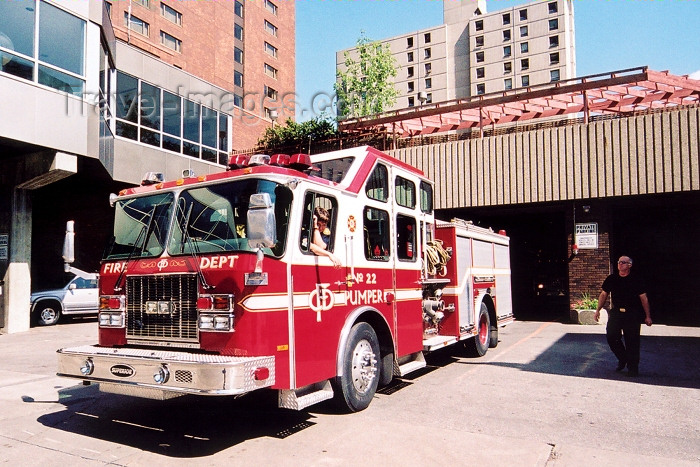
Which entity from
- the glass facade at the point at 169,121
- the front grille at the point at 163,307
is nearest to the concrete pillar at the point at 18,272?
the glass facade at the point at 169,121

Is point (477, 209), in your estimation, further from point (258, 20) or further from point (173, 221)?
point (258, 20)

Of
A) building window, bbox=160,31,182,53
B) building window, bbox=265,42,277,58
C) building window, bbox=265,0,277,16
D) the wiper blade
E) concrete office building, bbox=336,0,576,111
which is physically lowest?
the wiper blade

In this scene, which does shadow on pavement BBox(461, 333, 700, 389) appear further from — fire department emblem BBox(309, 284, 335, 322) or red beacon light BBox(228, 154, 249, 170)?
red beacon light BBox(228, 154, 249, 170)

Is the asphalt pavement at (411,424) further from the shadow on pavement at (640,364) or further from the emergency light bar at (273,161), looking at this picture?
the emergency light bar at (273,161)

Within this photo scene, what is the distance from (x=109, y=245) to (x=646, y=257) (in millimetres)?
17658

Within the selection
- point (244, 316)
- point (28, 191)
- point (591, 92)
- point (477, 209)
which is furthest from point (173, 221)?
point (591, 92)

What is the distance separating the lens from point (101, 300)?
→ 5.70 metres

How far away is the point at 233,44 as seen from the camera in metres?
43.9

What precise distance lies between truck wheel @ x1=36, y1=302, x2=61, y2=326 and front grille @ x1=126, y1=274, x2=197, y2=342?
13.4 meters

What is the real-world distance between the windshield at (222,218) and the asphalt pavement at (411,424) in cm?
185

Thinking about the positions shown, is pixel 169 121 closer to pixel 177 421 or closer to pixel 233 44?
pixel 177 421

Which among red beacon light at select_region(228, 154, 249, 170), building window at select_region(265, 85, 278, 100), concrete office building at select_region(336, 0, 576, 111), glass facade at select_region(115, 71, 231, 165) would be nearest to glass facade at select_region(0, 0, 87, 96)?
glass facade at select_region(115, 71, 231, 165)

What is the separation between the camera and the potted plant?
49.4 ft

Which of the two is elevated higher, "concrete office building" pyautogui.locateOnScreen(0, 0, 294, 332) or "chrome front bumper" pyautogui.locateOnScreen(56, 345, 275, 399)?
"concrete office building" pyautogui.locateOnScreen(0, 0, 294, 332)
